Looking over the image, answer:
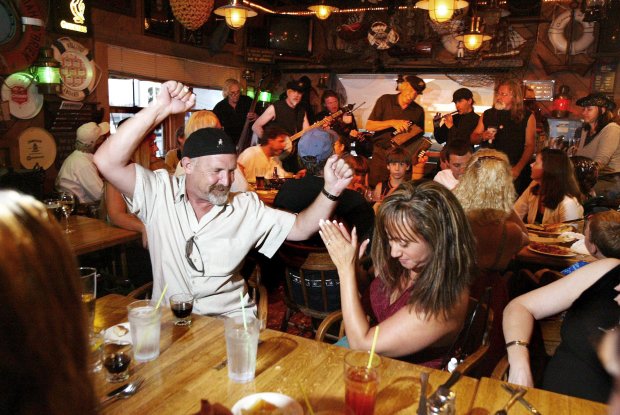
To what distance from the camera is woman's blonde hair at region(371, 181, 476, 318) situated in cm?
179

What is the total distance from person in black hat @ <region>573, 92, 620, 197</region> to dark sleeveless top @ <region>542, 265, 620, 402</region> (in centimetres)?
400

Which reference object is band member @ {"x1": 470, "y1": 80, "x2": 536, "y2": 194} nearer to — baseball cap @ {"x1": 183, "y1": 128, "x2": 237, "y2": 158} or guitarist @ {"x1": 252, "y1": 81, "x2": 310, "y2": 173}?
guitarist @ {"x1": 252, "y1": 81, "x2": 310, "y2": 173}

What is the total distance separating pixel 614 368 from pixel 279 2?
11597 mm

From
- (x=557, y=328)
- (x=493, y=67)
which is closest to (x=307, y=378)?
(x=557, y=328)

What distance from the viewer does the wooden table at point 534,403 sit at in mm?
1353

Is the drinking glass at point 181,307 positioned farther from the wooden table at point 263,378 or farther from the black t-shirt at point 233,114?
the black t-shirt at point 233,114

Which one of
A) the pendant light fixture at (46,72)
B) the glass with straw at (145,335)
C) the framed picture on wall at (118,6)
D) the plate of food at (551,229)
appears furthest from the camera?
the framed picture on wall at (118,6)

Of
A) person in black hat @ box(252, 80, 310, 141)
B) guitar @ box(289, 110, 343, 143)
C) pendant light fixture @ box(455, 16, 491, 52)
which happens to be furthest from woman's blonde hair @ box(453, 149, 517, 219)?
pendant light fixture @ box(455, 16, 491, 52)

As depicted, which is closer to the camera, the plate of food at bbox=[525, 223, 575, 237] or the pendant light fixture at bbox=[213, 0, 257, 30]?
the plate of food at bbox=[525, 223, 575, 237]

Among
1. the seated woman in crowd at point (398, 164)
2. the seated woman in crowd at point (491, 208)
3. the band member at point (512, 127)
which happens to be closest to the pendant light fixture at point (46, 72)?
the seated woman in crowd at point (398, 164)

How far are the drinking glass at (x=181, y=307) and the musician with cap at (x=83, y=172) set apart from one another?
3816 mm

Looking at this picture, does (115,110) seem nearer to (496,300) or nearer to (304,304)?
(304,304)

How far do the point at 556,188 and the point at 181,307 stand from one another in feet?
11.9

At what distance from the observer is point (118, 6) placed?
7.53 m
